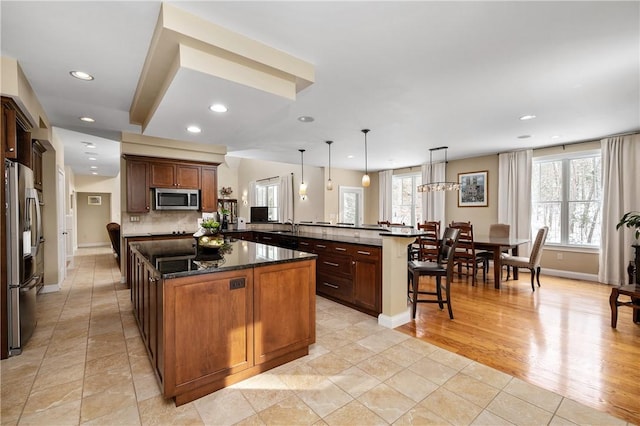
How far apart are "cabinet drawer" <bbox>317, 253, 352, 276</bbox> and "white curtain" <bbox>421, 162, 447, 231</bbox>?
14.7 ft

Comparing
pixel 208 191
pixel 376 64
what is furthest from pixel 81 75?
pixel 208 191

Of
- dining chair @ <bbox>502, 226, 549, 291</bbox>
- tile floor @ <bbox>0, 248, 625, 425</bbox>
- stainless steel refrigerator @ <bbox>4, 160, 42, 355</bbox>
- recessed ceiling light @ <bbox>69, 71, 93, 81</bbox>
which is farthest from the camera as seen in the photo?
dining chair @ <bbox>502, 226, 549, 291</bbox>

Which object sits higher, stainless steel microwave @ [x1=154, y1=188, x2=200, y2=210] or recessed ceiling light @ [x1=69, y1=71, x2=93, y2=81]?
recessed ceiling light @ [x1=69, y1=71, x2=93, y2=81]

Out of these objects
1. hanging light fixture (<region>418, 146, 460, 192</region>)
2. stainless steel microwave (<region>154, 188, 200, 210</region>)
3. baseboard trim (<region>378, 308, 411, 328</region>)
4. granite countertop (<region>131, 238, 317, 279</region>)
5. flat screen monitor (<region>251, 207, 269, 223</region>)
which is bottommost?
baseboard trim (<region>378, 308, 411, 328</region>)

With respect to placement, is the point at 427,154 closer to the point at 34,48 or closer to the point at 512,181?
the point at 512,181

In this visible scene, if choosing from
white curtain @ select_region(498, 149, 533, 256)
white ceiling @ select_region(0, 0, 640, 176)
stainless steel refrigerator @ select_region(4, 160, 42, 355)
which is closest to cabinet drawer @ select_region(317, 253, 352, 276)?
white ceiling @ select_region(0, 0, 640, 176)

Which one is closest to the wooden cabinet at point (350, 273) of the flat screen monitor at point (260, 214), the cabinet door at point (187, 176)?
the cabinet door at point (187, 176)

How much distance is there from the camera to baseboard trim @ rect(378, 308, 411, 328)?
3.11 metres

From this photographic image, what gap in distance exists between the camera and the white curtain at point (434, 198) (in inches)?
288

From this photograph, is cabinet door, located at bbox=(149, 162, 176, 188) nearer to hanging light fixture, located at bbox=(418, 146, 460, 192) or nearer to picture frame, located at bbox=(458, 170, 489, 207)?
hanging light fixture, located at bbox=(418, 146, 460, 192)

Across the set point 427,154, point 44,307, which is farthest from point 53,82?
point 427,154

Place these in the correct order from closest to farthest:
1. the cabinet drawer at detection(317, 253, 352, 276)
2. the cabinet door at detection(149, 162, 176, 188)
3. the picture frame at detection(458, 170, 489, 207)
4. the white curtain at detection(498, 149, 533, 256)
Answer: the cabinet drawer at detection(317, 253, 352, 276), the cabinet door at detection(149, 162, 176, 188), the white curtain at detection(498, 149, 533, 256), the picture frame at detection(458, 170, 489, 207)

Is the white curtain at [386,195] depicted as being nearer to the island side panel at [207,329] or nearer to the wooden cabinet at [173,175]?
the wooden cabinet at [173,175]

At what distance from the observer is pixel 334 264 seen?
3.85 m
